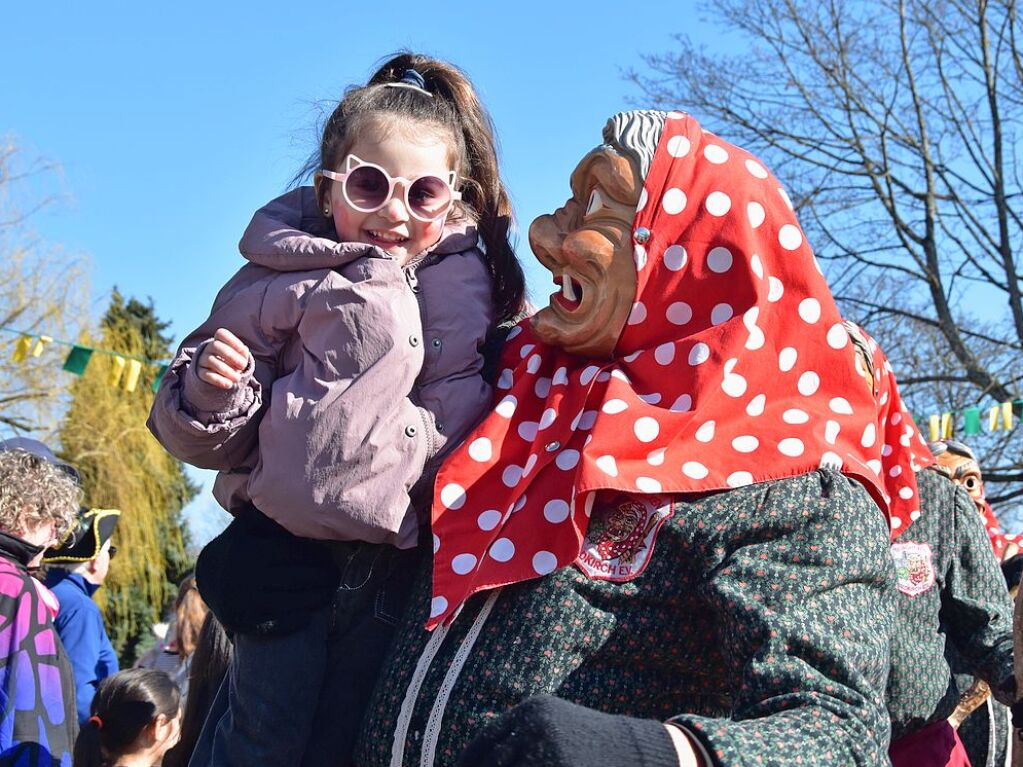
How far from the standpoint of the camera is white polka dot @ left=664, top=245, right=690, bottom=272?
6.09ft

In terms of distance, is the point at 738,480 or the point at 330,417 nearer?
the point at 738,480

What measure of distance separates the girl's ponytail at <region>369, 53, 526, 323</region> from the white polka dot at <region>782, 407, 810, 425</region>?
658 mm

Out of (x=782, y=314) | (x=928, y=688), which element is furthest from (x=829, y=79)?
(x=782, y=314)

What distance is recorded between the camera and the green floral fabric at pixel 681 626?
1.55 m

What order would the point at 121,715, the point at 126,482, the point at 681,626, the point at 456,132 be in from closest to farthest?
1. the point at 681,626
2. the point at 456,132
3. the point at 121,715
4. the point at 126,482

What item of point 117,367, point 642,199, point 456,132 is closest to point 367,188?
point 456,132

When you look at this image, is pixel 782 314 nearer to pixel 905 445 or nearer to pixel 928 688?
pixel 905 445

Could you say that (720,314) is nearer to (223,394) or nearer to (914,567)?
(223,394)

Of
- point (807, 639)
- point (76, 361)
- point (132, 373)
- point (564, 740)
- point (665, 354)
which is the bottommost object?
point (564, 740)

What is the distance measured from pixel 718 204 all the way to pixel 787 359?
270 millimetres

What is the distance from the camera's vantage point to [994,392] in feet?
40.7

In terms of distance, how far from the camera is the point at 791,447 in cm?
173

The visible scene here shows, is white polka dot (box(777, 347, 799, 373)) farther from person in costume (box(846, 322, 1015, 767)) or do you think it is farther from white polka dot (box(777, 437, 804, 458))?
person in costume (box(846, 322, 1015, 767))

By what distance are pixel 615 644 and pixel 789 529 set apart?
0.29 meters
